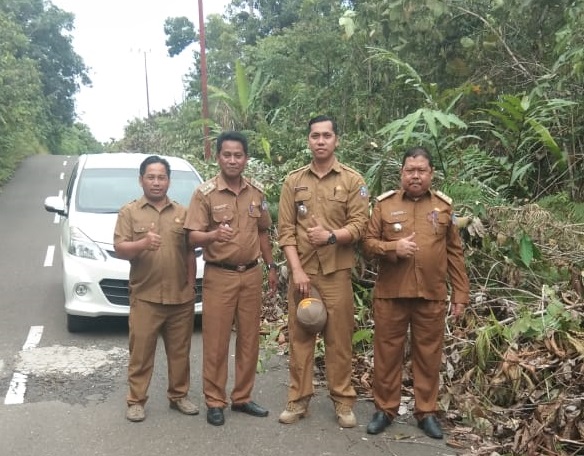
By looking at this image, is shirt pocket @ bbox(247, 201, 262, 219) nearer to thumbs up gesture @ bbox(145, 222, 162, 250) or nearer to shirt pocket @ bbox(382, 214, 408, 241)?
thumbs up gesture @ bbox(145, 222, 162, 250)

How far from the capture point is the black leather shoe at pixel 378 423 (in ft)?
14.7

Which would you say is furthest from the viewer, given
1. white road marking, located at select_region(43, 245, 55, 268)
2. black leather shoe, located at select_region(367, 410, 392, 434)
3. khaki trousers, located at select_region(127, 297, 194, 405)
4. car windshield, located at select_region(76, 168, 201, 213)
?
white road marking, located at select_region(43, 245, 55, 268)

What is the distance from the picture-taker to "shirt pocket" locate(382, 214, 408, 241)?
4391 mm

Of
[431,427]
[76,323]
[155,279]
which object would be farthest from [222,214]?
[76,323]

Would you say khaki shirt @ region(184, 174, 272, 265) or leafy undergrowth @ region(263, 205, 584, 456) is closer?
leafy undergrowth @ region(263, 205, 584, 456)

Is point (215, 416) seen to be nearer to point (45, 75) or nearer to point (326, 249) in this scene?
A: point (326, 249)

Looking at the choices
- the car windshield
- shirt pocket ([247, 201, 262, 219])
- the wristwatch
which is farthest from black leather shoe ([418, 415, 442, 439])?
the car windshield

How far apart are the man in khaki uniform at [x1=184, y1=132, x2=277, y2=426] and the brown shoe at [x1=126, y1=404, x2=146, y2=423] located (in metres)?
0.46

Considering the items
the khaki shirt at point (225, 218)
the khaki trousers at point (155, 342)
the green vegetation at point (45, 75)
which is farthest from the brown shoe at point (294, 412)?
the green vegetation at point (45, 75)

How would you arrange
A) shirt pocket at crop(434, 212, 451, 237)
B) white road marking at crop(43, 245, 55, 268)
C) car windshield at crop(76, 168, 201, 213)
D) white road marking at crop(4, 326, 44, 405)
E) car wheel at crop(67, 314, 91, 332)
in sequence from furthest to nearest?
white road marking at crop(43, 245, 55, 268), car windshield at crop(76, 168, 201, 213), car wheel at crop(67, 314, 91, 332), white road marking at crop(4, 326, 44, 405), shirt pocket at crop(434, 212, 451, 237)

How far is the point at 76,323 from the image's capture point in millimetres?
6879

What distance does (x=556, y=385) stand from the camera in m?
4.26

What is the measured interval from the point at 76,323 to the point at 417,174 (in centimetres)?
414

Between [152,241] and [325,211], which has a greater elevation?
[325,211]
